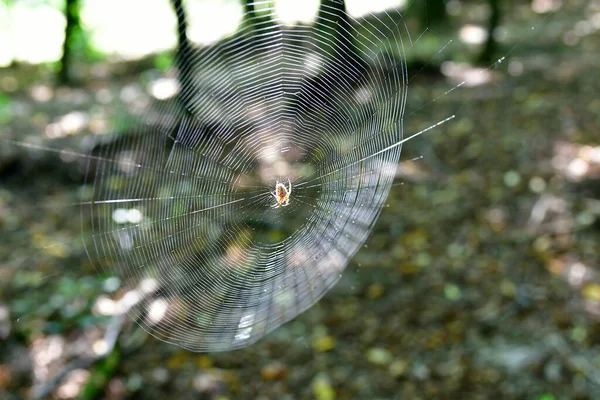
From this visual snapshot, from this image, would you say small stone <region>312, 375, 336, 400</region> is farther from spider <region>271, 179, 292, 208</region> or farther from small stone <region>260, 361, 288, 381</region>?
spider <region>271, 179, 292, 208</region>

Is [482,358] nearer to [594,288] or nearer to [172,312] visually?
[594,288]

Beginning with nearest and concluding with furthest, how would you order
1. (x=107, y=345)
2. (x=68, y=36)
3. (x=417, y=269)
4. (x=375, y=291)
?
(x=107, y=345)
(x=375, y=291)
(x=417, y=269)
(x=68, y=36)

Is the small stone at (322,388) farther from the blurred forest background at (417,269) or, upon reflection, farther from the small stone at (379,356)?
the small stone at (379,356)

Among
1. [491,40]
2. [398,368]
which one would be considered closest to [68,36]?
[491,40]

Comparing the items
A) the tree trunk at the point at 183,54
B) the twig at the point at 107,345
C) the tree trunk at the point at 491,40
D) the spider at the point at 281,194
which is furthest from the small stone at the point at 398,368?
the tree trunk at the point at 491,40

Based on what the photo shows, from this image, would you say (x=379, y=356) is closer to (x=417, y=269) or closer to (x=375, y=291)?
(x=375, y=291)
